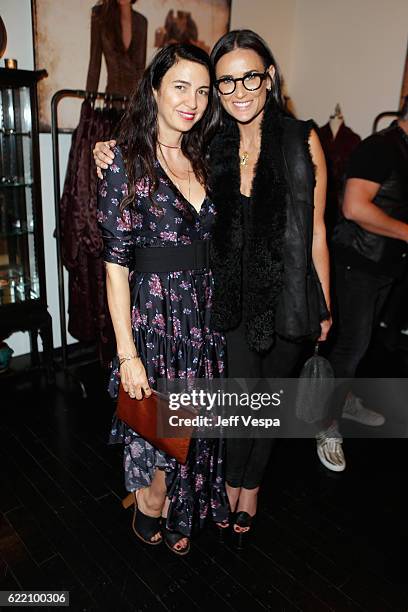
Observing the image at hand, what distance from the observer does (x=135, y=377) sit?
1.54 meters

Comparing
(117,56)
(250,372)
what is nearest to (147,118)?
(250,372)

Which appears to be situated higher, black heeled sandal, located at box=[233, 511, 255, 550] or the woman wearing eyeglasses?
the woman wearing eyeglasses

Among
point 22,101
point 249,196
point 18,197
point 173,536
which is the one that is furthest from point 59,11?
point 173,536

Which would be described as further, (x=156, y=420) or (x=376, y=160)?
(x=376, y=160)

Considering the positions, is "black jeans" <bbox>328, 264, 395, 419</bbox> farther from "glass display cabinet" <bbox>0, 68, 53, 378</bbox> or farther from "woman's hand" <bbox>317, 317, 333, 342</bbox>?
"glass display cabinet" <bbox>0, 68, 53, 378</bbox>

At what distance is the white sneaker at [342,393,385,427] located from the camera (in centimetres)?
275

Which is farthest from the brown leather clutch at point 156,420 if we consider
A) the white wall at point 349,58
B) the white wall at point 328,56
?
the white wall at point 349,58

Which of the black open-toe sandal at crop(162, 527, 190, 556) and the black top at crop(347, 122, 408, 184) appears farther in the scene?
the black top at crop(347, 122, 408, 184)

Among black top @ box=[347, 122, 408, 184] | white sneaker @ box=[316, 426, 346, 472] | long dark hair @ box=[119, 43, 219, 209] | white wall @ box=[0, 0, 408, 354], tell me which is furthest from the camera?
white wall @ box=[0, 0, 408, 354]

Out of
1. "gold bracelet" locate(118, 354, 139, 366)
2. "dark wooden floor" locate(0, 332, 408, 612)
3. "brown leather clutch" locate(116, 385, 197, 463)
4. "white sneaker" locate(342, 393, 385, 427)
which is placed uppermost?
"gold bracelet" locate(118, 354, 139, 366)

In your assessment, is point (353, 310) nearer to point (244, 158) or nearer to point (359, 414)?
point (359, 414)

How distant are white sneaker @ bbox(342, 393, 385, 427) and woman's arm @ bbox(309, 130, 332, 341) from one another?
3.82 feet

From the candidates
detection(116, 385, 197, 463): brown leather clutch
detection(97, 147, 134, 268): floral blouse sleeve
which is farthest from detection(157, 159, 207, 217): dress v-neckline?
detection(116, 385, 197, 463): brown leather clutch

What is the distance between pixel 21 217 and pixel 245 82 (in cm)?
172
